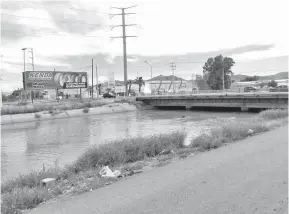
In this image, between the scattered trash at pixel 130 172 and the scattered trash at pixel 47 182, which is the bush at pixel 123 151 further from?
the scattered trash at pixel 47 182

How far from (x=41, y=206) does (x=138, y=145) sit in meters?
4.66

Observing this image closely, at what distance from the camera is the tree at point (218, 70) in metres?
107

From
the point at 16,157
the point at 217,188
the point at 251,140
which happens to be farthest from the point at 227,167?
the point at 16,157

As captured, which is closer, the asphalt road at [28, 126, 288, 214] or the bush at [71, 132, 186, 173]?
the asphalt road at [28, 126, 288, 214]

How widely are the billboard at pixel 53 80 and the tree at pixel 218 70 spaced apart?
60823 mm

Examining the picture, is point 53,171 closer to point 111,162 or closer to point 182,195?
point 111,162

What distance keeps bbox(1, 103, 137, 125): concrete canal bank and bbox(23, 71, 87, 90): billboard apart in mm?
11561

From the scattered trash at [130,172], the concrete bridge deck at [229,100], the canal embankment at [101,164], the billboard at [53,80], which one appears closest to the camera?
the canal embankment at [101,164]

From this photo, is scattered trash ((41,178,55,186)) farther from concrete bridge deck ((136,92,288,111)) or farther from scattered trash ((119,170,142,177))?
concrete bridge deck ((136,92,288,111))

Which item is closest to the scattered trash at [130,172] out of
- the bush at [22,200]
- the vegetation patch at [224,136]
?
the bush at [22,200]

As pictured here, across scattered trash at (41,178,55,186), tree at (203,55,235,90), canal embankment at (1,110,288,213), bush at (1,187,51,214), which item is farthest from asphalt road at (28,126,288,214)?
tree at (203,55,235,90)

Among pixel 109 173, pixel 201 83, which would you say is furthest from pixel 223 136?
pixel 201 83

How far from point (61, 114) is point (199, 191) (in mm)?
37793

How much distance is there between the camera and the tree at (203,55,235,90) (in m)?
107
